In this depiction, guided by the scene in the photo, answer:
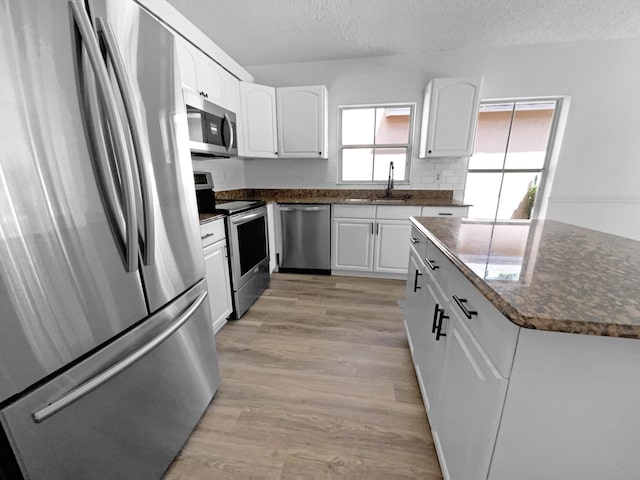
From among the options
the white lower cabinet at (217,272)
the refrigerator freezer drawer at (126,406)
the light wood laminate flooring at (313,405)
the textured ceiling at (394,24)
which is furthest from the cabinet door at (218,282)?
the textured ceiling at (394,24)

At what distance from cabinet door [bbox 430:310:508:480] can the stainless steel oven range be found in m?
1.66

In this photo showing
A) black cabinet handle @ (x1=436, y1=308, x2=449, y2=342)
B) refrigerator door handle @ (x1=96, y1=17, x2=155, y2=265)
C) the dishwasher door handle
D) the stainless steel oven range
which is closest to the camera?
refrigerator door handle @ (x1=96, y1=17, x2=155, y2=265)

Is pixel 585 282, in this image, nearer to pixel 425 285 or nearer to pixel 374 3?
pixel 425 285

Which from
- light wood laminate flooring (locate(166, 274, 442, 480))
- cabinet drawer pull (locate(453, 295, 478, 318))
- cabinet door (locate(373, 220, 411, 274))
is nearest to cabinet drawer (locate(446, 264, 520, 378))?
cabinet drawer pull (locate(453, 295, 478, 318))

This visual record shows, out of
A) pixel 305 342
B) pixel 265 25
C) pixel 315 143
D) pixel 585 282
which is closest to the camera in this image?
pixel 585 282

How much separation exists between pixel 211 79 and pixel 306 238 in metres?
1.85

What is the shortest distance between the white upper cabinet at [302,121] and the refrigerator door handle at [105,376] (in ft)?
8.49

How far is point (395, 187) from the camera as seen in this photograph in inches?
138

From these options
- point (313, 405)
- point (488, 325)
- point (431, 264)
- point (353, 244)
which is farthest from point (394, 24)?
point (313, 405)

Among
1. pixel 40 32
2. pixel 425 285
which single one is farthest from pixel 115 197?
pixel 425 285

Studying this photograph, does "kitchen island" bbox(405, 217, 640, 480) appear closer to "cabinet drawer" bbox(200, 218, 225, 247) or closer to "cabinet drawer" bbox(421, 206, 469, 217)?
"cabinet drawer" bbox(200, 218, 225, 247)

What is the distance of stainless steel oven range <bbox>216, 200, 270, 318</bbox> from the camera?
6.95 ft

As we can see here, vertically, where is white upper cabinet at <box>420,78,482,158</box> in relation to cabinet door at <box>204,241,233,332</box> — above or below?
above

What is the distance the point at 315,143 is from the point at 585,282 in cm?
291
